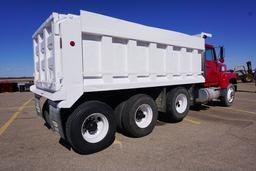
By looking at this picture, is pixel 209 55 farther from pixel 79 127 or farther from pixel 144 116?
pixel 79 127

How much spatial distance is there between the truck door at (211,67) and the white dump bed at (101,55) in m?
2.13

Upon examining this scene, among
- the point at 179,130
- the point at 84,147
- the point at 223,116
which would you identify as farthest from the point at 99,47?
the point at 223,116

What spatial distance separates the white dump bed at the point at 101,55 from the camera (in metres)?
3.88

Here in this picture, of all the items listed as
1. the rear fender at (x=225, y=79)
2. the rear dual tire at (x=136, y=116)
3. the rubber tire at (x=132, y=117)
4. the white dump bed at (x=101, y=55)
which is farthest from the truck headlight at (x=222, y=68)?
the rubber tire at (x=132, y=117)

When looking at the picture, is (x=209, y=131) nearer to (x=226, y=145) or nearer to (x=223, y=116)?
(x=226, y=145)

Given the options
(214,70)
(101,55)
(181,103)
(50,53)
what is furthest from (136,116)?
(214,70)

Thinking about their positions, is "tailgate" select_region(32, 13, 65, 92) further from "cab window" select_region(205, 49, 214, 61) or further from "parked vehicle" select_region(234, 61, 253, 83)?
"parked vehicle" select_region(234, 61, 253, 83)

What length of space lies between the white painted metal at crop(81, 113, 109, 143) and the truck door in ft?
17.4

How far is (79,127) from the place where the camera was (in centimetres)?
396

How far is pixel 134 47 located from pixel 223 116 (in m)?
4.49

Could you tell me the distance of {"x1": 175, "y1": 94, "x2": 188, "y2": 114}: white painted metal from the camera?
6.62 m

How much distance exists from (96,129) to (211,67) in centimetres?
592

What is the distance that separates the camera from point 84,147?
4062 millimetres

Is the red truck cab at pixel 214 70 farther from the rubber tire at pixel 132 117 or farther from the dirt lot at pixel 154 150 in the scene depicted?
the rubber tire at pixel 132 117
